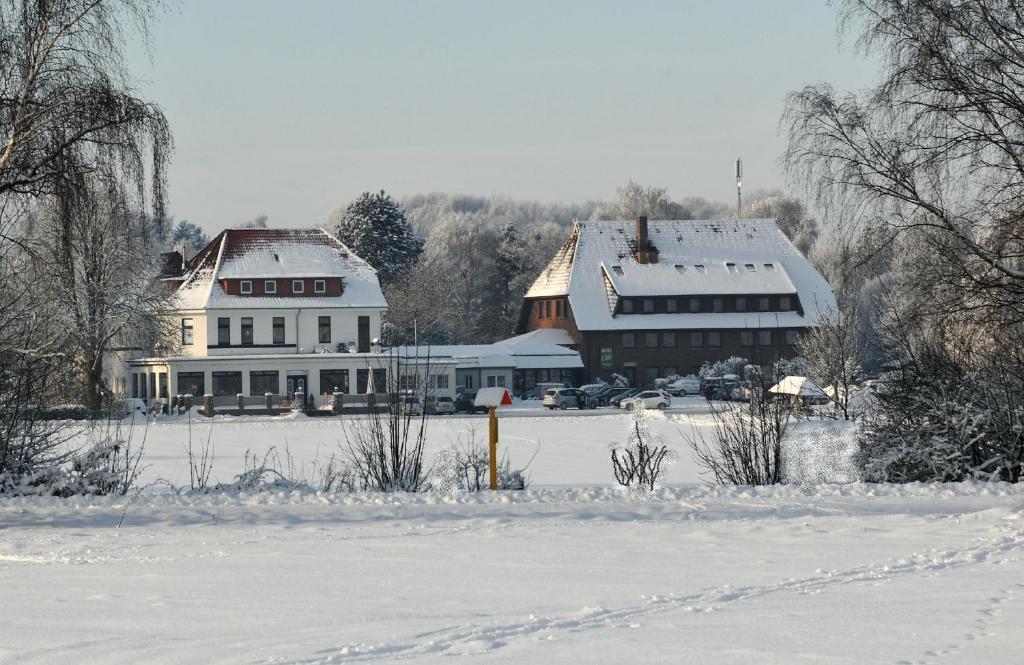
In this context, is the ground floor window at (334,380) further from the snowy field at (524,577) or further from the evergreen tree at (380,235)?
the snowy field at (524,577)

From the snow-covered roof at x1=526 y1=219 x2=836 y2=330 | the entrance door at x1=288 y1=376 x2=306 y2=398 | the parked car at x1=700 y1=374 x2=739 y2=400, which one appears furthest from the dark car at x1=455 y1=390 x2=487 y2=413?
the snow-covered roof at x1=526 y1=219 x2=836 y2=330

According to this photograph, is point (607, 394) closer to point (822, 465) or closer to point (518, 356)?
point (518, 356)

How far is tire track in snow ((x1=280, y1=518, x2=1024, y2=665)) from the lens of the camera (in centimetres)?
960

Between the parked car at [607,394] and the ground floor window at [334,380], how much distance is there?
13.2m

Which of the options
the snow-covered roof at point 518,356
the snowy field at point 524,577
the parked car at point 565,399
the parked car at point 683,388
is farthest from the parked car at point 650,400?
the snowy field at point 524,577

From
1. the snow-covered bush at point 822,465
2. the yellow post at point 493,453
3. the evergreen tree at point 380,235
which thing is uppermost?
the evergreen tree at point 380,235

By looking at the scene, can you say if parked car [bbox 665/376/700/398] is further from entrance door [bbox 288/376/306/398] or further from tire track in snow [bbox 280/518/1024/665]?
tire track in snow [bbox 280/518/1024/665]

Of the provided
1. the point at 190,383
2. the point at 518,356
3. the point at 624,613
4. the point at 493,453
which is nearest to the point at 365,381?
the point at 190,383

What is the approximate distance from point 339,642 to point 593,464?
23325mm

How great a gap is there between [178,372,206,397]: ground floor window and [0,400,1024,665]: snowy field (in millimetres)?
51212

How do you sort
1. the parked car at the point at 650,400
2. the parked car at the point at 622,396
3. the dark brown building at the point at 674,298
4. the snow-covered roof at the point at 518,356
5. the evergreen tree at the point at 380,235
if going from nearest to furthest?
the parked car at the point at 650,400
the parked car at the point at 622,396
the snow-covered roof at the point at 518,356
the dark brown building at the point at 674,298
the evergreen tree at the point at 380,235

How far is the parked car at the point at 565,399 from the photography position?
219 ft

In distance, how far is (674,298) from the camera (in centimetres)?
8031

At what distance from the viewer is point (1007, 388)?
66.6 feet
